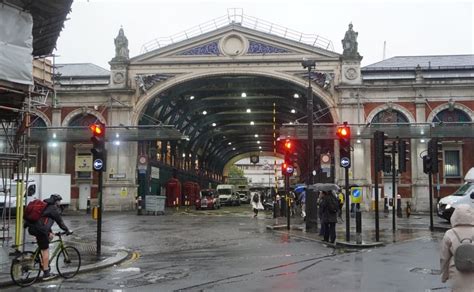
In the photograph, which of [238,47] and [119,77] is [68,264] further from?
[119,77]

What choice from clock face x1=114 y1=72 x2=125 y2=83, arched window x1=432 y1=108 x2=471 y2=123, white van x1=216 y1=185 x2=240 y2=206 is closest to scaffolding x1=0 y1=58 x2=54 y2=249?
clock face x1=114 y1=72 x2=125 y2=83

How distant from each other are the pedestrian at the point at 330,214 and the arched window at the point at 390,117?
1100 inches

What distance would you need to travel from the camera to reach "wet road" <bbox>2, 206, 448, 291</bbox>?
35.1 feet

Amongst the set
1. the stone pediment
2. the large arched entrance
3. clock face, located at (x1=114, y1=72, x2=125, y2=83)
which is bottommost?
the large arched entrance

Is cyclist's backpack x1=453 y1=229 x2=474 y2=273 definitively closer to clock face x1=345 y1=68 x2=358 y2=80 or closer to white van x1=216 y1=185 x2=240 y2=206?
clock face x1=345 y1=68 x2=358 y2=80

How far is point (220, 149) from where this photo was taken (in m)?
98.9

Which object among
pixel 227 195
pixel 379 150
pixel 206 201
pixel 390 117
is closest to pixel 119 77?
pixel 206 201

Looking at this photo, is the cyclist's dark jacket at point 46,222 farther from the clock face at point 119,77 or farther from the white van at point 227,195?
the white van at point 227,195

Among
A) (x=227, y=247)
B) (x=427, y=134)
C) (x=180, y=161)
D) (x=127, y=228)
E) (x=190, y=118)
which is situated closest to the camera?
(x=227, y=247)

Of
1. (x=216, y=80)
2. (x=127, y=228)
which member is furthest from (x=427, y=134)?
(x=127, y=228)

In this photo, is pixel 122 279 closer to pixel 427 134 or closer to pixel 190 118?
pixel 427 134

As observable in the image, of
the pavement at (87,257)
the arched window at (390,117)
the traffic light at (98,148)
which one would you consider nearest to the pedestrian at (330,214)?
the pavement at (87,257)

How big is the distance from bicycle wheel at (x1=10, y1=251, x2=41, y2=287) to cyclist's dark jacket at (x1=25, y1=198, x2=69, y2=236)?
1.76 ft

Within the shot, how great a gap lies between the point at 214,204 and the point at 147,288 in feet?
142
